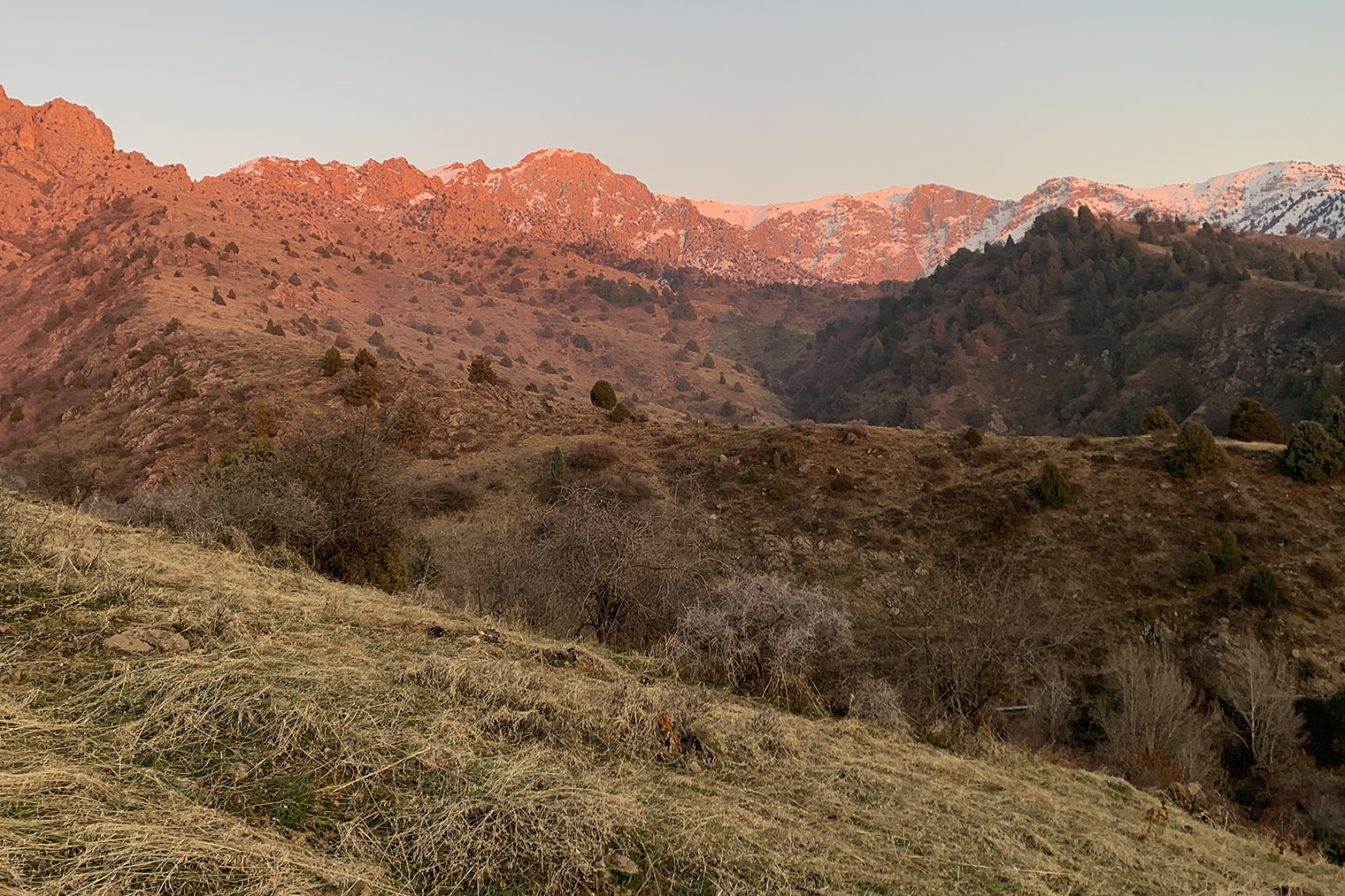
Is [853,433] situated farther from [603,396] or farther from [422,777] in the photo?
[422,777]

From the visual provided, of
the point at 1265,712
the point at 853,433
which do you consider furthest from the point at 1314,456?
the point at 853,433

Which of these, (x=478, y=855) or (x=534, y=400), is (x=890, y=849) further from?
(x=534, y=400)

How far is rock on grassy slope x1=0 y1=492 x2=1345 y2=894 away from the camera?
3471mm

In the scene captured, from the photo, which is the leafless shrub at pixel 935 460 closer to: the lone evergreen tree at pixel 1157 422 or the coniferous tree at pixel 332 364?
the lone evergreen tree at pixel 1157 422

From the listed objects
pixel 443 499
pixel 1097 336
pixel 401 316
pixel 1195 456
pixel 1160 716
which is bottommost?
pixel 1160 716

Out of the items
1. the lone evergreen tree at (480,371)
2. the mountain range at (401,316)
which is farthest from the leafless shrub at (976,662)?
the lone evergreen tree at (480,371)

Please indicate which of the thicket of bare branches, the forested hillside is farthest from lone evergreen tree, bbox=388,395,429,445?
the forested hillside

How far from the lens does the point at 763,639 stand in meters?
11.3

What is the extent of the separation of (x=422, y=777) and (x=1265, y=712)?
26.5 meters

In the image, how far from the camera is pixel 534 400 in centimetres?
4769

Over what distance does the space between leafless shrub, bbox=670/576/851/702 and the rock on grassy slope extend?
1788 mm

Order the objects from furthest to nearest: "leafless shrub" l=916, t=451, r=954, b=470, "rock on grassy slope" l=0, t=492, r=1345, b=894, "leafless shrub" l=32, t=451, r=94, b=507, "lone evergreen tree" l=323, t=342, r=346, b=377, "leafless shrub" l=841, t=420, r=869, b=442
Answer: "lone evergreen tree" l=323, t=342, r=346, b=377 → "leafless shrub" l=841, t=420, r=869, b=442 → "leafless shrub" l=916, t=451, r=954, b=470 → "leafless shrub" l=32, t=451, r=94, b=507 → "rock on grassy slope" l=0, t=492, r=1345, b=894

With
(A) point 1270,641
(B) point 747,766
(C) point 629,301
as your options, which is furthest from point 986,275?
(B) point 747,766

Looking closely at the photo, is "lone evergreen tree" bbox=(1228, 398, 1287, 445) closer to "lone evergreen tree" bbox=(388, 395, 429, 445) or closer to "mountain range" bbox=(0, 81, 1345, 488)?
"mountain range" bbox=(0, 81, 1345, 488)
